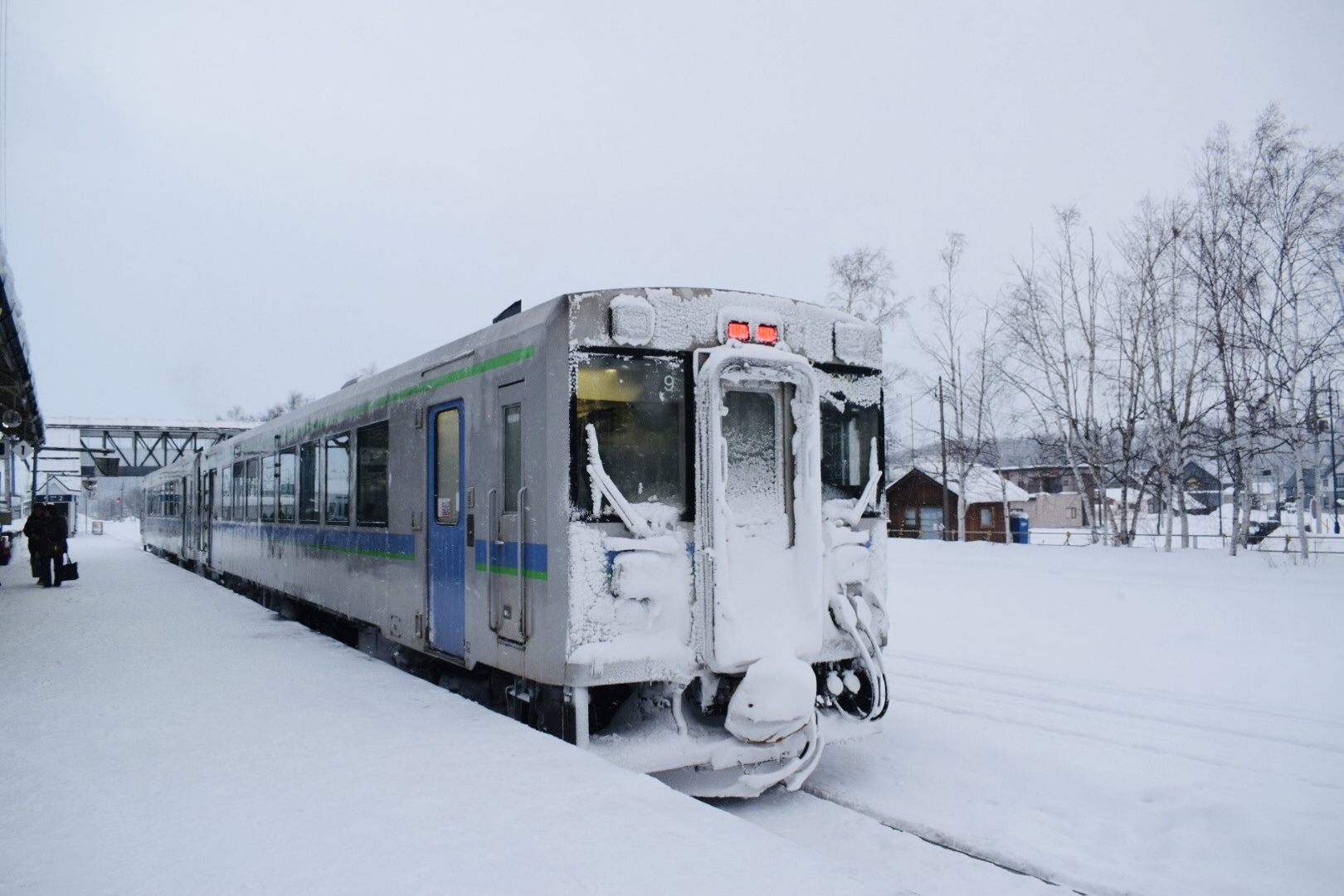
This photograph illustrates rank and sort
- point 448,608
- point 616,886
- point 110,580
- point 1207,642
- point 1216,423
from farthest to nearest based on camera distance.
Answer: point 1216,423
point 110,580
point 1207,642
point 448,608
point 616,886

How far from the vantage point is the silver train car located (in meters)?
5.39

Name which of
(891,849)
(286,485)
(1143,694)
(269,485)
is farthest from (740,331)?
(269,485)

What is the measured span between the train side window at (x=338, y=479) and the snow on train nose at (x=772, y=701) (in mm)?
5594

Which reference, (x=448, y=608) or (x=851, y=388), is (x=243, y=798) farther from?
(x=851, y=388)

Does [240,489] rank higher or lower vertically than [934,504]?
higher

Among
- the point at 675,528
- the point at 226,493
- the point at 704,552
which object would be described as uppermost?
the point at 226,493

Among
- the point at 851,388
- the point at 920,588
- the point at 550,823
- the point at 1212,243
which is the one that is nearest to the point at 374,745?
the point at 550,823

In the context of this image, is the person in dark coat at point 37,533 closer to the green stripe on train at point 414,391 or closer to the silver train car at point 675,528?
the green stripe on train at point 414,391

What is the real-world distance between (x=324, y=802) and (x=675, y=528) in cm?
235

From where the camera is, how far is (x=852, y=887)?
342 centimetres

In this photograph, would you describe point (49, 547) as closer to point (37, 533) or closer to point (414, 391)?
point (37, 533)

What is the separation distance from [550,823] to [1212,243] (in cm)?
2303

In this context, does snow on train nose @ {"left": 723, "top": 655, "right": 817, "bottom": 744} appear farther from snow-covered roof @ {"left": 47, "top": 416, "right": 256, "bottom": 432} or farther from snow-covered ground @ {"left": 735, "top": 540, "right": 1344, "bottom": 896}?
snow-covered roof @ {"left": 47, "top": 416, "right": 256, "bottom": 432}

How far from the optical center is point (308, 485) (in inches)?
439
